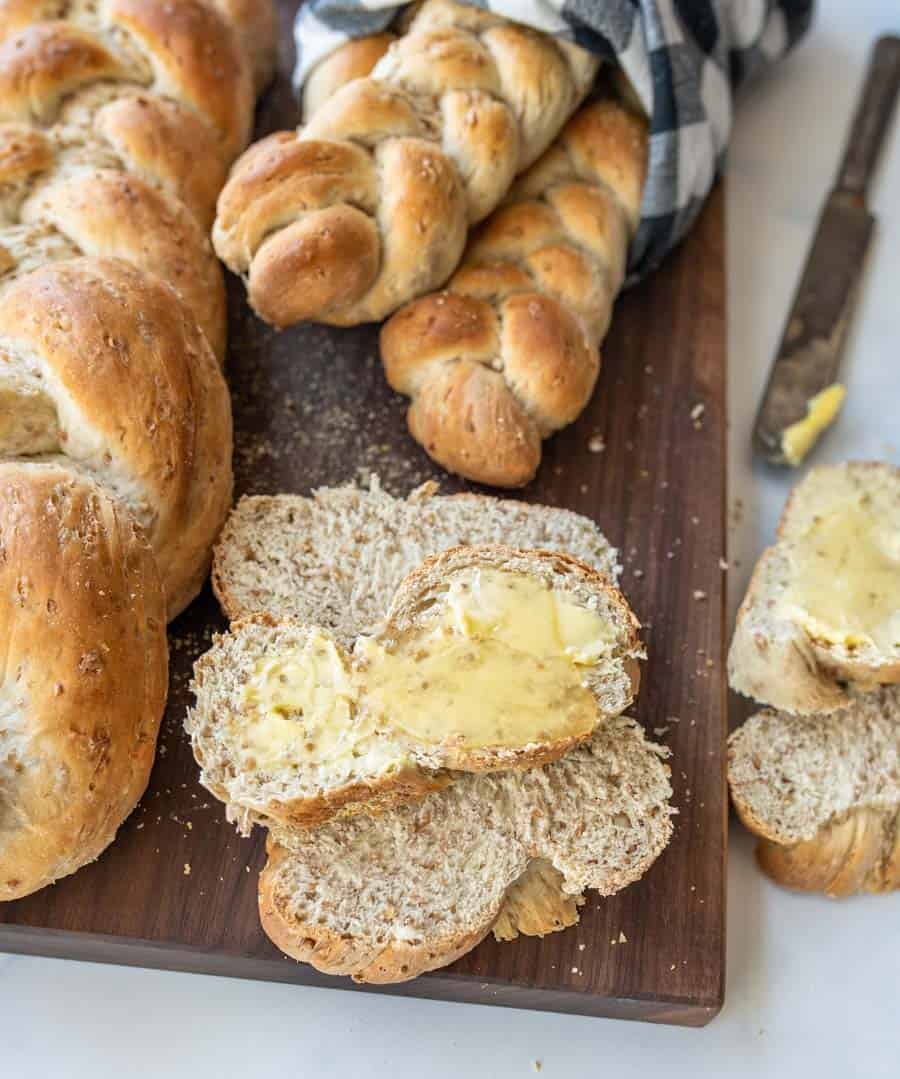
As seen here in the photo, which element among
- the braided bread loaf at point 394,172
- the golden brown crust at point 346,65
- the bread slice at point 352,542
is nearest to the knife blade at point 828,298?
the bread slice at point 352,542

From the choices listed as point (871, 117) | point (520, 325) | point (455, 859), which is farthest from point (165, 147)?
point (871, 117)

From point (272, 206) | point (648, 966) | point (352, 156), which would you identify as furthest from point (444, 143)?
point (648, 966)

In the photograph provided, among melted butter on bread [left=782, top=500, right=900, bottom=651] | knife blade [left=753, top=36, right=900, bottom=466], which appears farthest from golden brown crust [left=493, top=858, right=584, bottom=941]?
knife blade [left=753, top=36, right=900, bottom=466]

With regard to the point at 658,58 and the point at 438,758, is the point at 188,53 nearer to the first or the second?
the point at 658,58

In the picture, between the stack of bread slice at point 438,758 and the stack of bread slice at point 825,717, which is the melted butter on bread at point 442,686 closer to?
the stack of bread slice at point 438,758

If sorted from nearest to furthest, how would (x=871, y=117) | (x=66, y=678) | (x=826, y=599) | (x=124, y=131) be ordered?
(x=66, y=678) → (x=826, y=599) → (x=124, y=131) → (x=871, y=117)

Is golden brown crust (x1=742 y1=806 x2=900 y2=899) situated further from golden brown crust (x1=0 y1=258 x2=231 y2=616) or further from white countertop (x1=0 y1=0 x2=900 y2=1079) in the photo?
golden brown crust (x1=0 y1=258 x2=231 y2=616)
